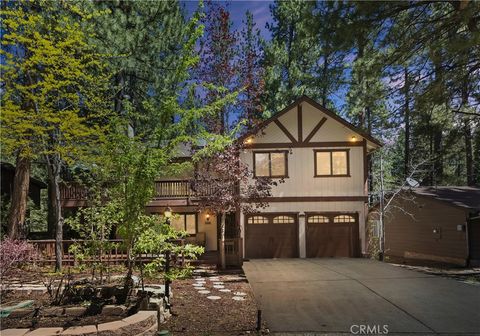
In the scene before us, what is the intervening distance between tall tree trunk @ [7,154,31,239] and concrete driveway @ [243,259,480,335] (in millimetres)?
8106

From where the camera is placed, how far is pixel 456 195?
2106 cm

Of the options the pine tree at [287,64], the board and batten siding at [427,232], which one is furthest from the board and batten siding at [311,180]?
the pine tree at [287,64]

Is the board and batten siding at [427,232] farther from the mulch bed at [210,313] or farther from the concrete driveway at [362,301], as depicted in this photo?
the mulch bed at [210,313]

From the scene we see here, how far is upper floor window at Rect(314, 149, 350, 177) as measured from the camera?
60.5 feet

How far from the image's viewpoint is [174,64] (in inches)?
672

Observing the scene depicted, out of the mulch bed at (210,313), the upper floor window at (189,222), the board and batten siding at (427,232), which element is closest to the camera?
the mulch bed at (210,313)

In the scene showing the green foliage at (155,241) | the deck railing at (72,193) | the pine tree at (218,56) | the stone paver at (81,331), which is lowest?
the stone paver at (81,331)

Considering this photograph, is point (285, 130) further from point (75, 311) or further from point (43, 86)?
point (75, 311)

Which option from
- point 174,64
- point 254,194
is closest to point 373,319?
point 254,194

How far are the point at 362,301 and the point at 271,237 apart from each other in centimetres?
909

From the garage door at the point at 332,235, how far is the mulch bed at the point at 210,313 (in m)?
7.12

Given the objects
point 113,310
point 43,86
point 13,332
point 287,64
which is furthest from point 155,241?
point 287,64

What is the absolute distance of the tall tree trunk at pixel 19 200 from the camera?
46.6 feet

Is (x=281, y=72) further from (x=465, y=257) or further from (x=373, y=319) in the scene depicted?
(x=373, y=319)
